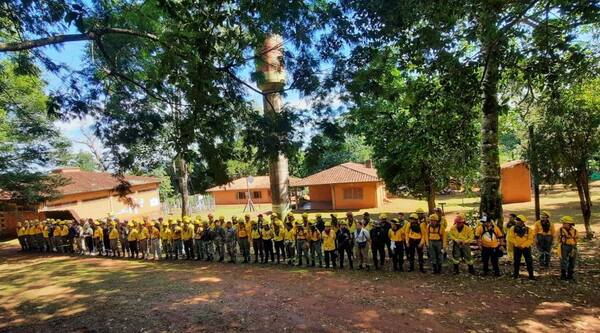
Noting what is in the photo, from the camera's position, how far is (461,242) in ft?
36.6

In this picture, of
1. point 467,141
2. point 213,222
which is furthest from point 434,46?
point 213,222

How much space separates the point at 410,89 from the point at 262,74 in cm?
318

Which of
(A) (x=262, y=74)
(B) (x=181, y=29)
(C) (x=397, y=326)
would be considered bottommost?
(C) (x=397, y=326)

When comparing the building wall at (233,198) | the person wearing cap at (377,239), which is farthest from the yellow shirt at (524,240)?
the building wall at (233,198)

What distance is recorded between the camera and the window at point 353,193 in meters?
34.2

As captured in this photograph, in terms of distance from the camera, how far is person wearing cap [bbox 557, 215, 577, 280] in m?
9.86

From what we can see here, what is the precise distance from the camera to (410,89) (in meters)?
8.34

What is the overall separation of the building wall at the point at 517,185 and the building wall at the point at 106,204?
2757 centimetres

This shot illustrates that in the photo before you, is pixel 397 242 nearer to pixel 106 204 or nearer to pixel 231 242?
pixel 231 242

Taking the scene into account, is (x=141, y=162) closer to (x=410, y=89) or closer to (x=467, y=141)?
(x=410, y=89)

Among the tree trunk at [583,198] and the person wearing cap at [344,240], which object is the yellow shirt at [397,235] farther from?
the tree trunk at [583,198]

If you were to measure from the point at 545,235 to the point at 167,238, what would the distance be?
1358cm

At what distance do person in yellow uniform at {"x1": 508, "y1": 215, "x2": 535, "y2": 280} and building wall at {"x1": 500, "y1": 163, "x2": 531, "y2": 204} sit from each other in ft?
72.3

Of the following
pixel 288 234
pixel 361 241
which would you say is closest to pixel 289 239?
pixel 288 234
